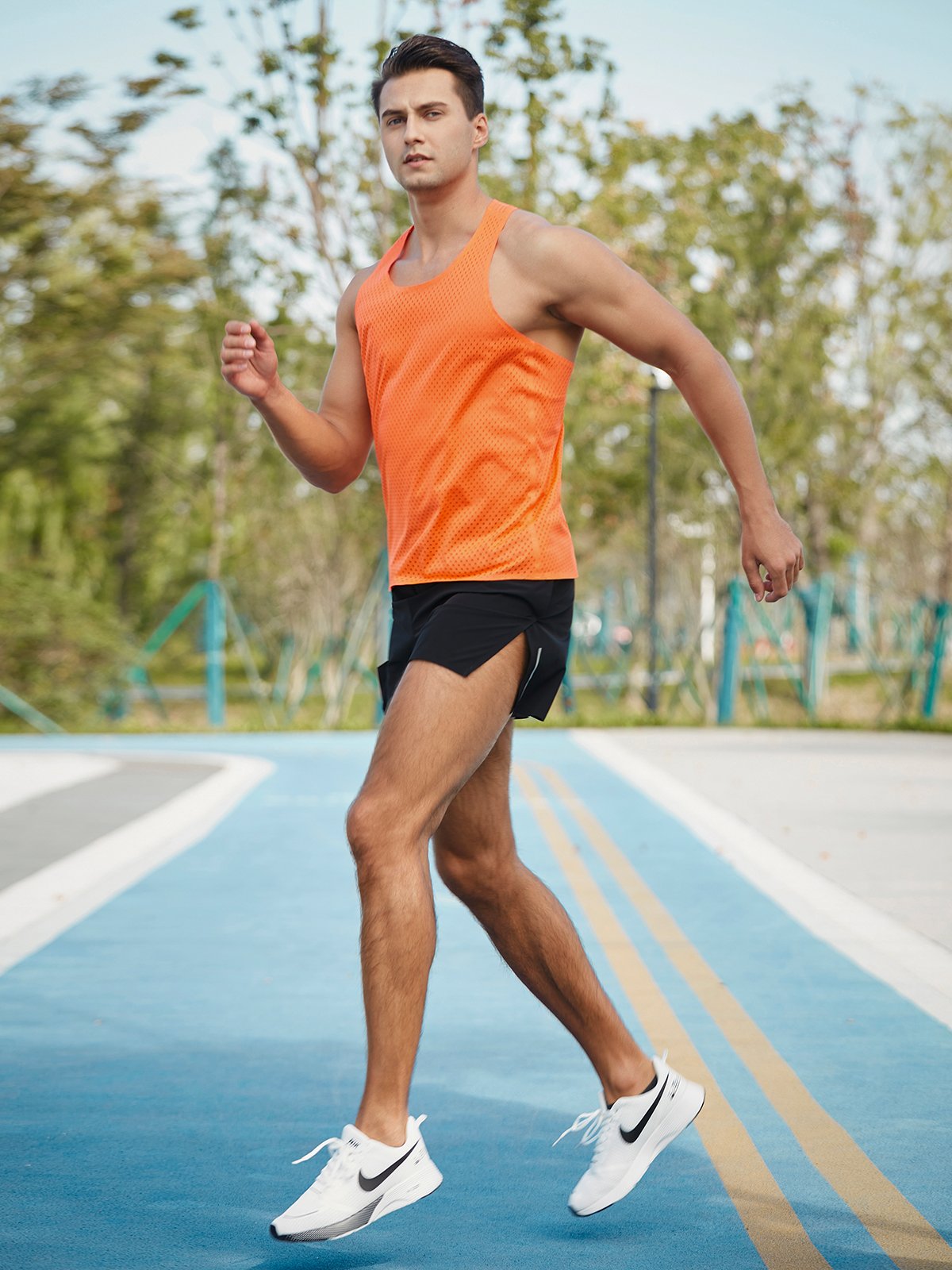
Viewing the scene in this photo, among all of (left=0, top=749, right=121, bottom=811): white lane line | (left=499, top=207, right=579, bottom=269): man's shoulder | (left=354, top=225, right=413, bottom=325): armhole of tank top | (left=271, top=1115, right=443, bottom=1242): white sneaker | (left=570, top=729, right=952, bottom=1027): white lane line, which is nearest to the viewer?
(left=271, top=1115, right=443, bottom=1242): white sneaker

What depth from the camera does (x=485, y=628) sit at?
11.7 ft

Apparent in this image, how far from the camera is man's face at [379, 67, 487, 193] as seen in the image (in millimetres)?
3670

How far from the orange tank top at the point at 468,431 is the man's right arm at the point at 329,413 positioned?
28 cm

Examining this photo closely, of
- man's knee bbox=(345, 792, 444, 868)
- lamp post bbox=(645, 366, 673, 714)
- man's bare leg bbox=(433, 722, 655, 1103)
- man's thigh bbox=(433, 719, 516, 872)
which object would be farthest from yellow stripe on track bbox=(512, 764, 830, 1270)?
lamp post bbox=(645, 366, 673, 714)

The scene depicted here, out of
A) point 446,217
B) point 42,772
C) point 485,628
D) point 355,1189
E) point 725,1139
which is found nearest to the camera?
point 355,1189

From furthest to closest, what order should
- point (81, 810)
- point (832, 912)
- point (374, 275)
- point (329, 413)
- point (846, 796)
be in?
point (846, 796)
point (81, 810)
point (832, 912)
point (329, 413)
point (374, 275)

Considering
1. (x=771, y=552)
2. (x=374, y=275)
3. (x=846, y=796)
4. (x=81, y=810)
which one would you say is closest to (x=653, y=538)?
(x=846, y=796)

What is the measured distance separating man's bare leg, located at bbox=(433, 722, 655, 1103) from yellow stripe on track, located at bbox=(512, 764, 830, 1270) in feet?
1.15

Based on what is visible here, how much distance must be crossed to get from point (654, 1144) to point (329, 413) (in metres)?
1.81

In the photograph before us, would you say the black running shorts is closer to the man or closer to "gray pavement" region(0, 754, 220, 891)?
the man

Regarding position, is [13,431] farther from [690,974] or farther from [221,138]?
[690,974]

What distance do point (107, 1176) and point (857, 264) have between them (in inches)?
1295

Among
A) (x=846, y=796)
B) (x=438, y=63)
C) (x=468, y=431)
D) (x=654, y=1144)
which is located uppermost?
(x=438, y=63)

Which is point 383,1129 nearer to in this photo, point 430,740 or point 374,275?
point 430,740
